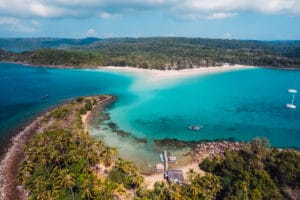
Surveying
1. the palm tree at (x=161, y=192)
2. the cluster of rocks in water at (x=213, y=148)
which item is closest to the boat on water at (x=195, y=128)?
A: the cluster of rocks in water at (x=213, y=148)

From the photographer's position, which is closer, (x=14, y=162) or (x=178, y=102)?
(x=14, y=162)

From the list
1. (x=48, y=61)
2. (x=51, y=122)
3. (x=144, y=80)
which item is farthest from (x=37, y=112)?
(x=48, y=61)

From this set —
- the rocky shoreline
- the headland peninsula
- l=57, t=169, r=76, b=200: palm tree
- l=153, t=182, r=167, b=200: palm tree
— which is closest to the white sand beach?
the rocky shoreline

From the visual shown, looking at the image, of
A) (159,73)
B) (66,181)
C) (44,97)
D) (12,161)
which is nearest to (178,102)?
(44,97)

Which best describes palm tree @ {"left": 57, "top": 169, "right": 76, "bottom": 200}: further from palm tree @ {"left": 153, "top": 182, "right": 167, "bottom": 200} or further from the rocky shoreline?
palm tree @ {"left": 153, "top": 182, "right": 167, "bottom": 200}

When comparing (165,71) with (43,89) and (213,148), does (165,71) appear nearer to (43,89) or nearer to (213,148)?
(43,89)

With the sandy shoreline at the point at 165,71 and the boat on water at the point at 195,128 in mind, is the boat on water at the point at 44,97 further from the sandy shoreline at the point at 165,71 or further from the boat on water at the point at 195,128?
the boat on water at the point at 195,128
